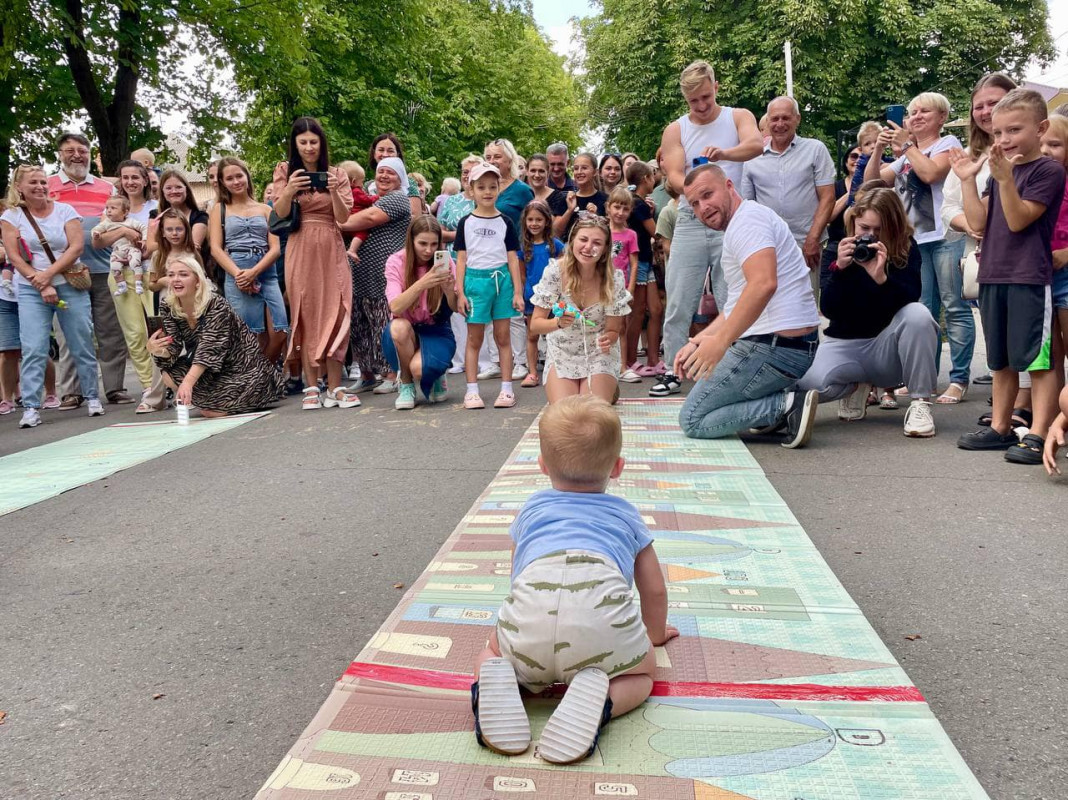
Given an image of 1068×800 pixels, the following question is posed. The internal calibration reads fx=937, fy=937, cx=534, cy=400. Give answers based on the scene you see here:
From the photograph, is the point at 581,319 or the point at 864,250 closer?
the point at 864,250

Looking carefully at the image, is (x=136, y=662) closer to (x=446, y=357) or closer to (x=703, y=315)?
(x=446, y=357)

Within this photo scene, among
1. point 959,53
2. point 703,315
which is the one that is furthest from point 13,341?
point 959,53

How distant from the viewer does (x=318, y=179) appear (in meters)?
7.67

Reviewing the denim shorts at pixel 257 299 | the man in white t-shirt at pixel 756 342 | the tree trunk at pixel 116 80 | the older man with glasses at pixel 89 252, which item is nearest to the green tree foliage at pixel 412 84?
the tree trunk at pixel 116 80

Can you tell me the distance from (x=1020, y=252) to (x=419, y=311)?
4346mm

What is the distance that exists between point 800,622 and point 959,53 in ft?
96.8

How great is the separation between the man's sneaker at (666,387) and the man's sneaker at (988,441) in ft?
8.58

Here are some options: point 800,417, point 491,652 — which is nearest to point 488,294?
point 800,417

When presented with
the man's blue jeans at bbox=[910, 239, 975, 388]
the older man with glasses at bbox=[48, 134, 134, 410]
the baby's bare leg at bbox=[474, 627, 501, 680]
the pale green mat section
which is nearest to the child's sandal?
the baby's bare leg at bbox=[474, 627, 501, 680]

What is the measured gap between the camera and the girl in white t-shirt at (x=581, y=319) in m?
6.36

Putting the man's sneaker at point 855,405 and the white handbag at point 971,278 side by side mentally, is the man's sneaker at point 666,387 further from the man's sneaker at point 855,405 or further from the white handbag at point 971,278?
the white handbag at point 971,278

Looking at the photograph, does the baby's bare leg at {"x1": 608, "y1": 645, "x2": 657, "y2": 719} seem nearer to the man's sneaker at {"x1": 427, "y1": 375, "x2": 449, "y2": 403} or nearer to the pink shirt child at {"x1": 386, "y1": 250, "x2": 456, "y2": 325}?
the pink shirt child at {"x1": 386, "y1": 250, "x2": 456, "y2": 325}

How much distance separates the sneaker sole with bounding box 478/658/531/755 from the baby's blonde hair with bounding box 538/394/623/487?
0.55m

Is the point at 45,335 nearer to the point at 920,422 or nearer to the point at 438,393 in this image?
the point at 438,393
